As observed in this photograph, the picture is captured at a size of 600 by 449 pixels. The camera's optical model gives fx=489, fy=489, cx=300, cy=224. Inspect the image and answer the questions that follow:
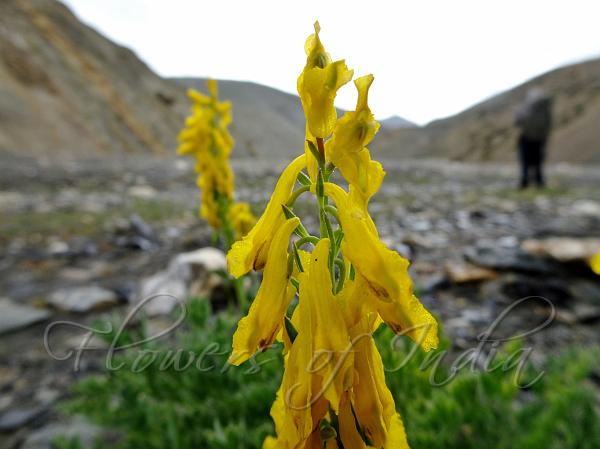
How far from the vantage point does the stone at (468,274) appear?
14.3 ft

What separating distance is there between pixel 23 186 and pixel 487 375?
40.2ft

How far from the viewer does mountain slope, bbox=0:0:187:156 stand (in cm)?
2752

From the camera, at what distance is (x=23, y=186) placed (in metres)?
11.8

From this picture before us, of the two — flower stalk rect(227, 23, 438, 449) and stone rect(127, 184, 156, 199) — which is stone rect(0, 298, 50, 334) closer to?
flower stalk rect(227, 23, 438, 449)

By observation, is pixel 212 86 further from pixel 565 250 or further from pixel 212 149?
pixel 565 250

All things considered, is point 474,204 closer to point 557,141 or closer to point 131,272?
point 131,272

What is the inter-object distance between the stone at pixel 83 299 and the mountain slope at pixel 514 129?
1099 inches

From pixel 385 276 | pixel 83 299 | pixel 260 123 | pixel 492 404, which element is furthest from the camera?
pixel 260 123

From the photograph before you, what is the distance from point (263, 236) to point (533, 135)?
14360 millimetres

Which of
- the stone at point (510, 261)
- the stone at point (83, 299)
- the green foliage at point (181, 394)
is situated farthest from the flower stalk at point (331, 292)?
the stone at point (83, 299)

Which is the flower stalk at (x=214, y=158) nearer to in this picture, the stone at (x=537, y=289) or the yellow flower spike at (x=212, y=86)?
the yellow flower spike at (x=212, y=86)

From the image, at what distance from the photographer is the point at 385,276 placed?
976 mm

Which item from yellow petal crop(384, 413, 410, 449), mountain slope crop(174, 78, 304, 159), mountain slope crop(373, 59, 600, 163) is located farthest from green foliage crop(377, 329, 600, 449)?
mountain slope crop(174, 78, 304, 159)

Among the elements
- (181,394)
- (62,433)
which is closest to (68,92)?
(62,433)
